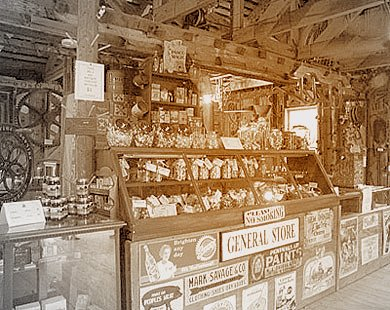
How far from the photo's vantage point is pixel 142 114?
219 inches

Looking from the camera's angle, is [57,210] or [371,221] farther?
[371,221]

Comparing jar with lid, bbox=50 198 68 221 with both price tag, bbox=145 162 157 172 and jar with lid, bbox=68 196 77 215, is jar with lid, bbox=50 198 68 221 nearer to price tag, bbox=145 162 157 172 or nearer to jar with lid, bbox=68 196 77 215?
jar with lid, bbox=68 196 77 215

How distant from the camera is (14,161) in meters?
7.40

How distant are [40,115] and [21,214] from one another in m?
6.00

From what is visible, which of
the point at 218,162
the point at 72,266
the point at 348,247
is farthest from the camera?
the point at 348,247

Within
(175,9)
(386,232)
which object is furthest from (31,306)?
(386,232)

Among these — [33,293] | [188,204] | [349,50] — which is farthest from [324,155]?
[33,293]

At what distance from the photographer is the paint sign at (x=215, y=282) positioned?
2693 mm

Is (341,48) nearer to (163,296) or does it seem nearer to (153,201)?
(153,201)

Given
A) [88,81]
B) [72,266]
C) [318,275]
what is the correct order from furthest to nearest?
[318,275]
[88,81]
[72,266]

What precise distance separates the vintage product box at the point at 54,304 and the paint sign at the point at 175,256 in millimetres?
562

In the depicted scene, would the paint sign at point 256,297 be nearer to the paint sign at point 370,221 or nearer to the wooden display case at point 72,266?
the wooden display case at point 72,266

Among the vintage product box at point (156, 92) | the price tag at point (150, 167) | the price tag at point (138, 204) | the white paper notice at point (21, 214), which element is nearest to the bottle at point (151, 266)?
the price tag at point (138, 204)

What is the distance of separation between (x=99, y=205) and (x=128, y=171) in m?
0.42
